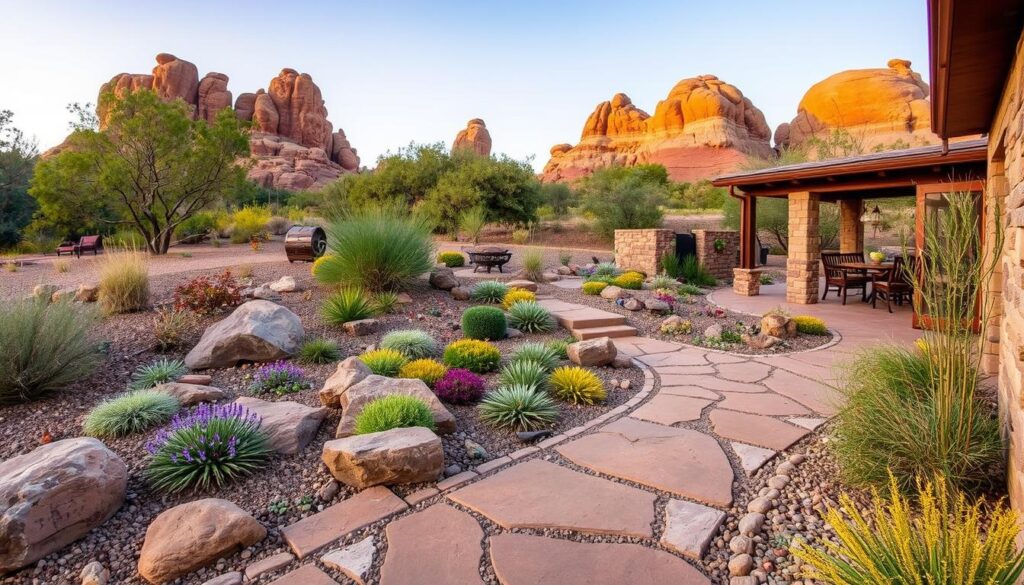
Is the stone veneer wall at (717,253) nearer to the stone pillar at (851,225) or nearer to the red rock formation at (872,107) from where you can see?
the stone pillar at (851,225)

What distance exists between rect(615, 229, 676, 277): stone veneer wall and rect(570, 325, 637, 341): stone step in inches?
192

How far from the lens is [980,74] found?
291cm

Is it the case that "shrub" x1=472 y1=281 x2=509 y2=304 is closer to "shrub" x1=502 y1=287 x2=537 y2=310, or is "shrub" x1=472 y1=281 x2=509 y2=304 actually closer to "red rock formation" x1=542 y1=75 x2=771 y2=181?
"shrub" x1=502 y1=287 x2=537 y2=310

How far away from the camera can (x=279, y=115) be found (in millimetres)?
49438

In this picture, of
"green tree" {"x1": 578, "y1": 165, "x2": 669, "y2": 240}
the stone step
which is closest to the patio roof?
the stone step

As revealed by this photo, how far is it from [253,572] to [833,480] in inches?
106

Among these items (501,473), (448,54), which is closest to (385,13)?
(448,54)

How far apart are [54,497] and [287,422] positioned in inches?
43.6

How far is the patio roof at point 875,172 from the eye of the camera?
6547 mm

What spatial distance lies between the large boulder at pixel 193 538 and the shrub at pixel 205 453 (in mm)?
392

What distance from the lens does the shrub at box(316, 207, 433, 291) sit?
7.02 meters

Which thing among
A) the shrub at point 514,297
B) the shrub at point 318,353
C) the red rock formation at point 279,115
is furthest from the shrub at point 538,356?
the red rock formation at point 279,115

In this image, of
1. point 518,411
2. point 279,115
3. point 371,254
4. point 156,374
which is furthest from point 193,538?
point 279,115

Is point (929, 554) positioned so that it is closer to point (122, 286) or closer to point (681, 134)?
point (122, 286)
